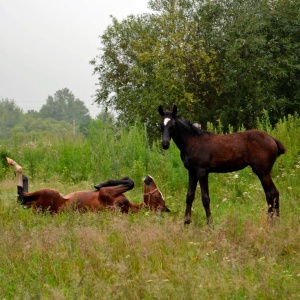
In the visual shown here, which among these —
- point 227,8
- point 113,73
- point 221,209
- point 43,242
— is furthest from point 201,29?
point 43,242

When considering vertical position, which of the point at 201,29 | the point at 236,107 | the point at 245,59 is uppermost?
the point at 201,29

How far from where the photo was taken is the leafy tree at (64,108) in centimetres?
17318

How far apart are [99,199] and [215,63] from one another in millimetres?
32096

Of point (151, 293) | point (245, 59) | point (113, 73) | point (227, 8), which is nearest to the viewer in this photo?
point (151, 293)

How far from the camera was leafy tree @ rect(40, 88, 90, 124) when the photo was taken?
173m

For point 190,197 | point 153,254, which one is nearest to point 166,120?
point 190,197

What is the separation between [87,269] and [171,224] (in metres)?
1.69

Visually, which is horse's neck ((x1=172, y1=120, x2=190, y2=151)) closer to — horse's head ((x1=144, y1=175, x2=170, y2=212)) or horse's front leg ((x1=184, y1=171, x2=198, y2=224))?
horse's front leg ((x1=184, y1=171, x2=198, y2=224))

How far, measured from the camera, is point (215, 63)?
3994 centimetres

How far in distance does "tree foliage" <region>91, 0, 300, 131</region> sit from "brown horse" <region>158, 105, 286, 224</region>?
2699cm

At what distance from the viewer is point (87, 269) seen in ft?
19.9

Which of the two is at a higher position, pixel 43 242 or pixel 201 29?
pixel 201 29

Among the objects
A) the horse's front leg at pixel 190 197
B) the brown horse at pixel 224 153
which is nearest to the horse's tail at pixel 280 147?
the brown horse at pixel 224 153

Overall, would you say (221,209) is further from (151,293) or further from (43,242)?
(151,293)
